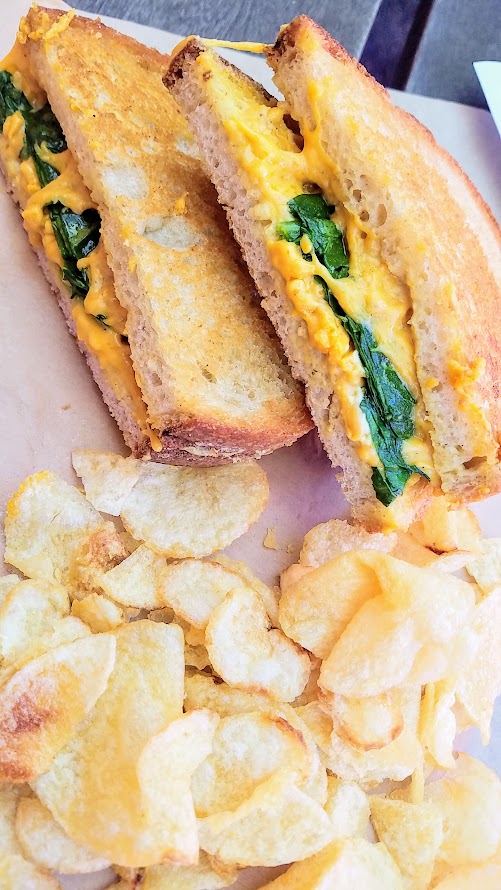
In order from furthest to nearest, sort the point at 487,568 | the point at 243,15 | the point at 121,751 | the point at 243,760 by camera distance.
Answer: the point at 243,15
the point at 487,568
the point at 243,760
the point at 121,751

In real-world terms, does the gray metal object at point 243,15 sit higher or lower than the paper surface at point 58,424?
higher

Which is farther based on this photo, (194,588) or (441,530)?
(441,530)

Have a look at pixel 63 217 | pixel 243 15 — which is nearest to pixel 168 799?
pixel 63 217

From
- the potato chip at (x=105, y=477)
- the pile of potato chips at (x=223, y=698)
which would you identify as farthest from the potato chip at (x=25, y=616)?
the potato chip at (x=105, y=477)

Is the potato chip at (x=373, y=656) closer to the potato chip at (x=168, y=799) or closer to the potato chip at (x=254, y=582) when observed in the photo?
the potato chip at (x=254, y=582)

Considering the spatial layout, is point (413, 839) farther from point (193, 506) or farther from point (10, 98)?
point (10, 98)

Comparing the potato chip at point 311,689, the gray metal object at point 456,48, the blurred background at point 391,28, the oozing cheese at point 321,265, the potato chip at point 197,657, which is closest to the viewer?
the oozing cheese at point 321,265

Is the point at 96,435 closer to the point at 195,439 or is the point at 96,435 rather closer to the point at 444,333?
the point at 195,439
